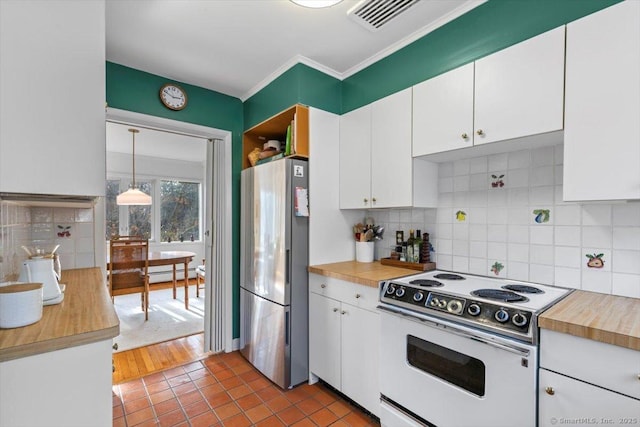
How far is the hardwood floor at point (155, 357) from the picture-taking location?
7.95 feet

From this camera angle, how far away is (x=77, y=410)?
897mm

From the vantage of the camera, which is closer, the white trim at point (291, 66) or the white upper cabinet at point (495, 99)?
the white upper cabinet at point (495, 99)

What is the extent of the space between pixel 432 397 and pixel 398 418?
272 mm

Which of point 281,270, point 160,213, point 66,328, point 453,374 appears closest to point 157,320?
point 281,270

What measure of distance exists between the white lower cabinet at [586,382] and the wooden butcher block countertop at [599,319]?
3 centimetres

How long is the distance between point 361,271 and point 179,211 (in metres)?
4.95

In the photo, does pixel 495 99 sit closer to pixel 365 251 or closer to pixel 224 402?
pixel 365 251

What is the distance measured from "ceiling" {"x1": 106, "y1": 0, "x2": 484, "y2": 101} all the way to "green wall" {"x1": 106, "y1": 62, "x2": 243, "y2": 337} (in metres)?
0.10

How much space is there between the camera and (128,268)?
3.63m

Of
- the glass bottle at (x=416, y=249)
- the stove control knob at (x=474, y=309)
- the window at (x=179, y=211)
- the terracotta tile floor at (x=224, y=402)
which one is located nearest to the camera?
the stove control knob at (x=474, y=309)

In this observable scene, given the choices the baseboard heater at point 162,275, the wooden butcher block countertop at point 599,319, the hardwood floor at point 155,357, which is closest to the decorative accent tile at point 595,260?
the wooden butcher block countertop at point 599,319

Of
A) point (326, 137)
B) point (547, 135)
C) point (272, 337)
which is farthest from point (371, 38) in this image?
point (272, 337)

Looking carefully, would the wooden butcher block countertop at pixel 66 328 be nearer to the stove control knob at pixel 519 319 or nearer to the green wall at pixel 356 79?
the stove control knob at pixel 519 319

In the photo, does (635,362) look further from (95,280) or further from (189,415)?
(95,280)
